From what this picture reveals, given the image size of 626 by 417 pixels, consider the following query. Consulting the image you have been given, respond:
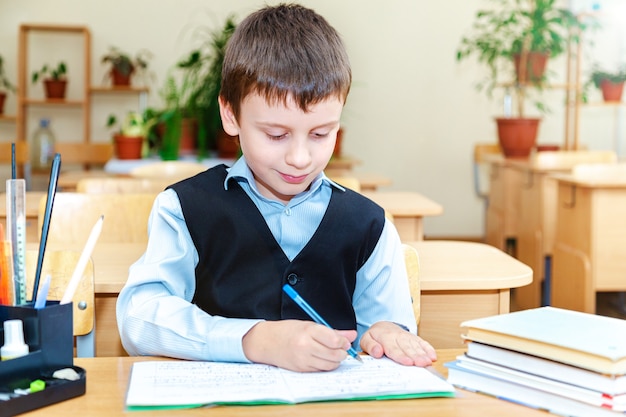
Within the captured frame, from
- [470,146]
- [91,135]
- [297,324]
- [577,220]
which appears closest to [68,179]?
[577,220]

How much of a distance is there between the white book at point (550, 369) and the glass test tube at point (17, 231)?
494mm

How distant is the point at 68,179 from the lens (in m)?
3.67

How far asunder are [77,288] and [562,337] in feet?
2.56

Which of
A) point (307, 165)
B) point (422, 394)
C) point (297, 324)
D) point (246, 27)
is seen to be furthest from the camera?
point (246, 27)

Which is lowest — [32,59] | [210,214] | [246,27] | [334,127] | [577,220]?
[577,220]

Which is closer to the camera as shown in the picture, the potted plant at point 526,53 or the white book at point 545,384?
the white book at point 545,384

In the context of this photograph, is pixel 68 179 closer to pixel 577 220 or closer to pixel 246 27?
pixel 577 220

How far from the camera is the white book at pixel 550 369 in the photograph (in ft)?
2.63

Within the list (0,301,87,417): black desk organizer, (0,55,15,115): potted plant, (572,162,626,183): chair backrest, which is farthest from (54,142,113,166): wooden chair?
(0,301,87,417): black desk organizer

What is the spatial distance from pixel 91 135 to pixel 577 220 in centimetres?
454

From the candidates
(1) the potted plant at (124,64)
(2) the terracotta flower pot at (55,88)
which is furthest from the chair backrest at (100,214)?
(2) the terracotta flower pot at (55,88)

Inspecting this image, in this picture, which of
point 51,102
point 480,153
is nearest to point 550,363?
point 480,153

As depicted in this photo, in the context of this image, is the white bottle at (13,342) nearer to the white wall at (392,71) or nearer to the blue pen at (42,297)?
the blue pen at (42,297)

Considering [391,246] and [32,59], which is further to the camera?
[32,59]
